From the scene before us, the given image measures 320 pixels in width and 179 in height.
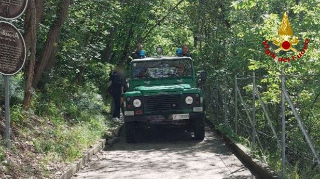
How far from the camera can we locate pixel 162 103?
12.5 meters

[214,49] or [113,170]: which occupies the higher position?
[214,49]

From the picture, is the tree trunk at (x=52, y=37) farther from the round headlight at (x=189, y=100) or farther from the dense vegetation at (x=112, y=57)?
the round headlight at (x=189, y=100)

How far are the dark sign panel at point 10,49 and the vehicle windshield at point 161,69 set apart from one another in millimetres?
6378

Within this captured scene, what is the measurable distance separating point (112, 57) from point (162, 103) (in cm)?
1257

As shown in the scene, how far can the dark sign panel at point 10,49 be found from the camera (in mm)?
7492

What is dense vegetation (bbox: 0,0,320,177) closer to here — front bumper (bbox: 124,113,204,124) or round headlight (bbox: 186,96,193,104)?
front bumper (bbox: 124,113,204,124)

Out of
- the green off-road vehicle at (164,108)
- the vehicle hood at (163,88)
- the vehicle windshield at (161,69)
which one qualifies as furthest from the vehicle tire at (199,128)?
the vehicle windshield at (161,69)

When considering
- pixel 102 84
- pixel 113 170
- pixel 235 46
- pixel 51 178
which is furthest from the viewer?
pixel 102 84

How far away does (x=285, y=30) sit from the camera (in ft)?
24.9

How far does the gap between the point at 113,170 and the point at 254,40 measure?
641 cm

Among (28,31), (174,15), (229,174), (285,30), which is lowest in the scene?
(229,174)

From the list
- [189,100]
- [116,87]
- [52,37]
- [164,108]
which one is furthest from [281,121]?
[116,87]

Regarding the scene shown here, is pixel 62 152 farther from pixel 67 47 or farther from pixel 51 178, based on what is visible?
pixel 67 47

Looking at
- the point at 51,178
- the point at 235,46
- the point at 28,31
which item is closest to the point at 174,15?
the point at 235,46
